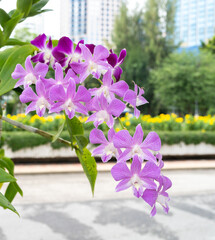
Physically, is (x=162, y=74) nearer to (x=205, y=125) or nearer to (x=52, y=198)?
(x=205, y=125)

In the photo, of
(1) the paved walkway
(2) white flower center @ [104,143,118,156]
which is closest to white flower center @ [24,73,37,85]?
(2) white flower center @ [104,143,118,156]

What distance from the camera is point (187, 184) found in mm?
3584

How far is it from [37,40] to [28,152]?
406 centimetres

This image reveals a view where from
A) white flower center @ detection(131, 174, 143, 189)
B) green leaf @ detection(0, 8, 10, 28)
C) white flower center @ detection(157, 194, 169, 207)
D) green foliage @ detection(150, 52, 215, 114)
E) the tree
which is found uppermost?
the tree

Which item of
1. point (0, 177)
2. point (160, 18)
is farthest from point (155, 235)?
point (160, 18)

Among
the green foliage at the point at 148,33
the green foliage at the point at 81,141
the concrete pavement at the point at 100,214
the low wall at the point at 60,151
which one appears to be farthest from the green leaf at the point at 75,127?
the green foliage at the point at 148,33

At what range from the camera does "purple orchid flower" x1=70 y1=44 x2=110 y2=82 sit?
33cm

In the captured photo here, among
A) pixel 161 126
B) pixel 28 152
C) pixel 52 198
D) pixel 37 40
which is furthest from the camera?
pixel 161 126

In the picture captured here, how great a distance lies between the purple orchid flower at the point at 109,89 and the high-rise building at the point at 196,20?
212 ft

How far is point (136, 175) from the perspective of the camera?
30 centimetres

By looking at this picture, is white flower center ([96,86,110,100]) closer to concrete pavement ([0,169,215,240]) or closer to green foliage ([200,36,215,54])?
concrete pavement ([0,169,215,240])

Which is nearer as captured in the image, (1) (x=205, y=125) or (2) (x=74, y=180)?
(2) (x=74, y=180)

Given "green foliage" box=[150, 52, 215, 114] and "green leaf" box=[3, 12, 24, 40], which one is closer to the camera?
"green leaf" box=[3, 12, 24, 40]

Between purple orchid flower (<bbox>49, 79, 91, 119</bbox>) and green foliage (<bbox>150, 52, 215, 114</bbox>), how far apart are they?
13.0 meters
